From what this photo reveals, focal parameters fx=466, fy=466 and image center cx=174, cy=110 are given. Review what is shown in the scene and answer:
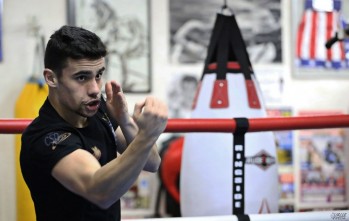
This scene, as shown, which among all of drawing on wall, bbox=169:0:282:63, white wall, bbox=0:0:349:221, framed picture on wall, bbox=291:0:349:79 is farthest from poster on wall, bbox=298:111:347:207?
white wall, bbox=0:0:349:221

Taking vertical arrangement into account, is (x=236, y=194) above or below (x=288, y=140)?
above

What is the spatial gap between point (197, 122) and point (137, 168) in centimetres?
89

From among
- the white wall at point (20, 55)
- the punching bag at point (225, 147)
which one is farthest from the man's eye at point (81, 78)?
the white wall at point (20, 55)

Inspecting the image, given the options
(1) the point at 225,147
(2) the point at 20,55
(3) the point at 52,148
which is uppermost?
(2) the point at 20,55

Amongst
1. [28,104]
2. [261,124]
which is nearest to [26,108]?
[28,104]

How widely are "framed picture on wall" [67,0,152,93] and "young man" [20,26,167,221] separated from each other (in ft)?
9.08

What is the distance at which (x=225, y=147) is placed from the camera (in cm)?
263

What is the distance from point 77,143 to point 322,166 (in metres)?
3.64

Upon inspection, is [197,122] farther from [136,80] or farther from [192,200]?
[136,80]

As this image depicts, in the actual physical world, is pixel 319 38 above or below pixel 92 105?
above

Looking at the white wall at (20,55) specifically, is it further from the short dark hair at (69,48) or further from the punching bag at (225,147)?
the short dark hair at (69,48)

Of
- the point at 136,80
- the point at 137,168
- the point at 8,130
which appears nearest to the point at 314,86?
the point at 136,80

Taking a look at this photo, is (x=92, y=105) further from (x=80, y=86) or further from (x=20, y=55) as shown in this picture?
(x=20, y=55)

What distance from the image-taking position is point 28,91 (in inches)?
151
